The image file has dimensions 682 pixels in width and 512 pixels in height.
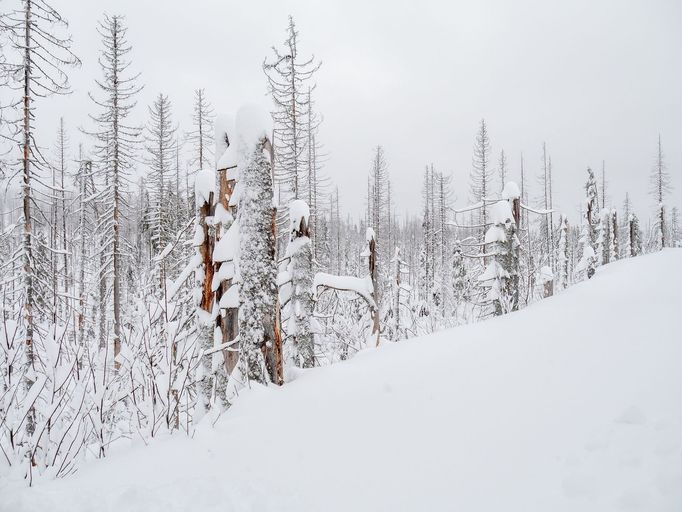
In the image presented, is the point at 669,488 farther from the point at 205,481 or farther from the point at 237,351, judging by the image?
the point at 237,351

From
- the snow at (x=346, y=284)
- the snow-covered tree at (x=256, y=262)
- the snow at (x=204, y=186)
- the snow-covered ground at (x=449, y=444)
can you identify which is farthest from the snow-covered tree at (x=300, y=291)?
the snow-covered ground at (x=449, y=444)

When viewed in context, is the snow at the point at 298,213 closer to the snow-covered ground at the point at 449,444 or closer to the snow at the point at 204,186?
the snow at the point at 204,186

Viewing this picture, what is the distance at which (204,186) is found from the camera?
4.57m

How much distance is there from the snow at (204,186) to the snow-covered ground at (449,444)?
2.50 meters

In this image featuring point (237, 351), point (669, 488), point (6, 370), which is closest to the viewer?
→ point (669, 488)

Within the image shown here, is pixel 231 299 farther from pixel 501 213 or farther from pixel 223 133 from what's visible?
pixel 501 213

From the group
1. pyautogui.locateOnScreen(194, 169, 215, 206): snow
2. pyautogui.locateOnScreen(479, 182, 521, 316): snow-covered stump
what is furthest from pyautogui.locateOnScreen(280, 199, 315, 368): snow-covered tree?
pyautogui.locateOnScreen(479, 182, 521, 316): snow-covered stump

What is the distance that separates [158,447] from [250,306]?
1.48m

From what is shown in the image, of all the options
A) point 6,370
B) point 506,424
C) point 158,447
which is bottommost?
point 158,447

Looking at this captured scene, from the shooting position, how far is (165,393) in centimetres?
320

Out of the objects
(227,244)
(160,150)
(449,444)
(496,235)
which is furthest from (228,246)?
(160,150)

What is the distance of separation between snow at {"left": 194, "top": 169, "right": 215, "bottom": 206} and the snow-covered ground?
8.21 ft

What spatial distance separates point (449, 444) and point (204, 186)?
3.91 metres

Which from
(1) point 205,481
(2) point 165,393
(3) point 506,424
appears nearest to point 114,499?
(1) point 205,481
